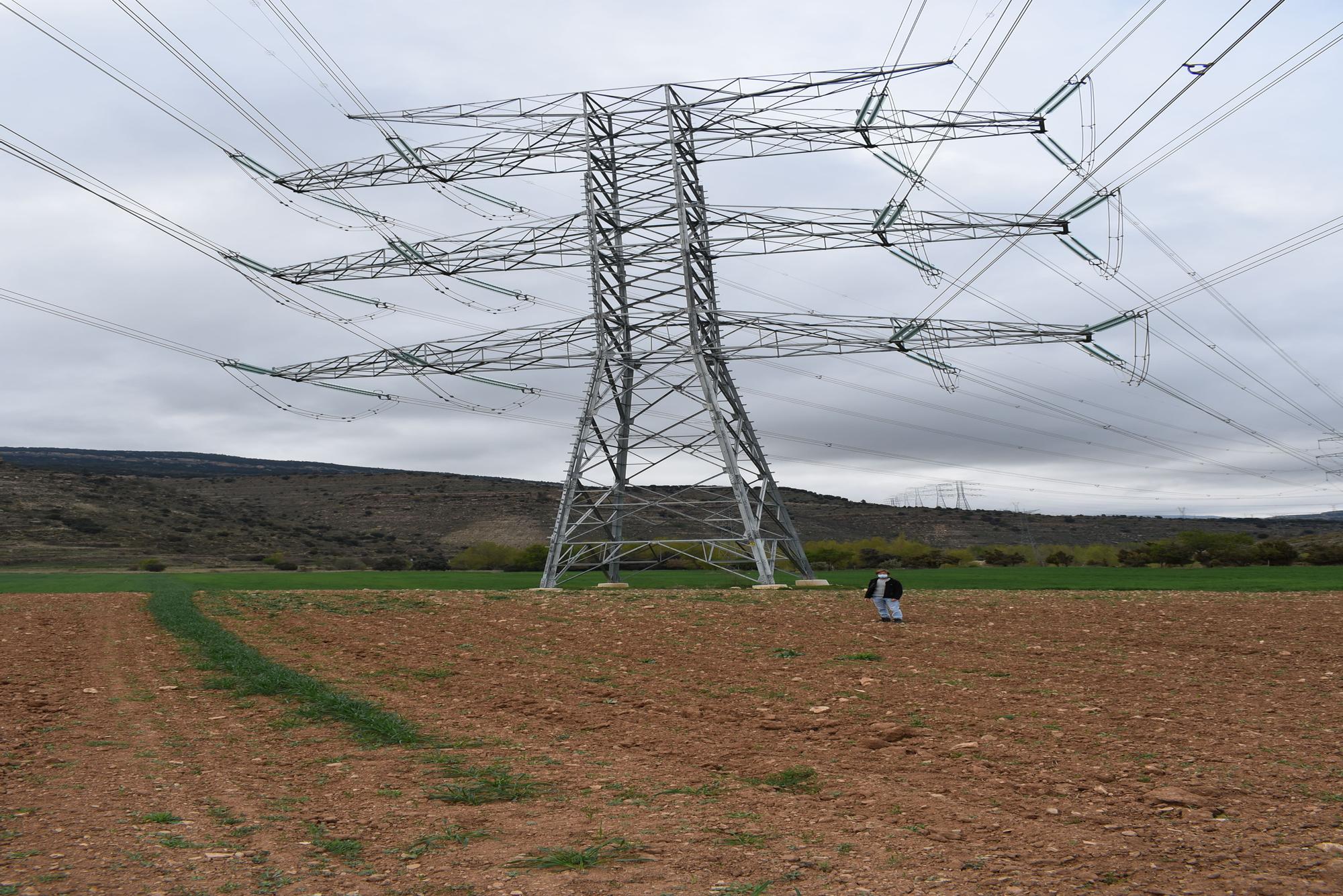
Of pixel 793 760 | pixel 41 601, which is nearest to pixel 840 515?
pixel 41 601

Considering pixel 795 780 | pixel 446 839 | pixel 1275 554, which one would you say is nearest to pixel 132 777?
pixel 446 839

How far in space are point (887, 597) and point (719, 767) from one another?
→ 13681 millimetres

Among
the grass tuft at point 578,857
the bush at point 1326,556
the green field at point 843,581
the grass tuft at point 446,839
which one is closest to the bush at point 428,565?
the green field at point 843,581

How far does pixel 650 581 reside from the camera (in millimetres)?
43375

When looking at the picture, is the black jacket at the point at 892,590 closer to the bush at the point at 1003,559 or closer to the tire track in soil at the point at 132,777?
the tire track in soil at the point at 132,777

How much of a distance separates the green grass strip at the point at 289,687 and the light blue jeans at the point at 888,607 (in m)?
12.6

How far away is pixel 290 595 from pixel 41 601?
7635 mm

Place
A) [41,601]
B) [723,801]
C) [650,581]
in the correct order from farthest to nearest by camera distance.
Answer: [650,581] → [41,601] → [723,801]

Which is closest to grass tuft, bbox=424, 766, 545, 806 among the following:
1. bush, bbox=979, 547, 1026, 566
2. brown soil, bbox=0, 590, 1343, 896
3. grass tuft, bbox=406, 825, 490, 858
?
brown soil, bbox=0, 590, 1343, 896

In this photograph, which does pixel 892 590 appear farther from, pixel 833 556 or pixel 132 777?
pixel 833 556

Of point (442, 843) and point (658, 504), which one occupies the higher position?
point (658, 504)

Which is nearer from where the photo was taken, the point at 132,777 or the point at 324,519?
the point at 132,777

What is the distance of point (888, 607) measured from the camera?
21.5 metres

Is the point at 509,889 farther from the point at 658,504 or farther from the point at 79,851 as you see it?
the point at 658,504
